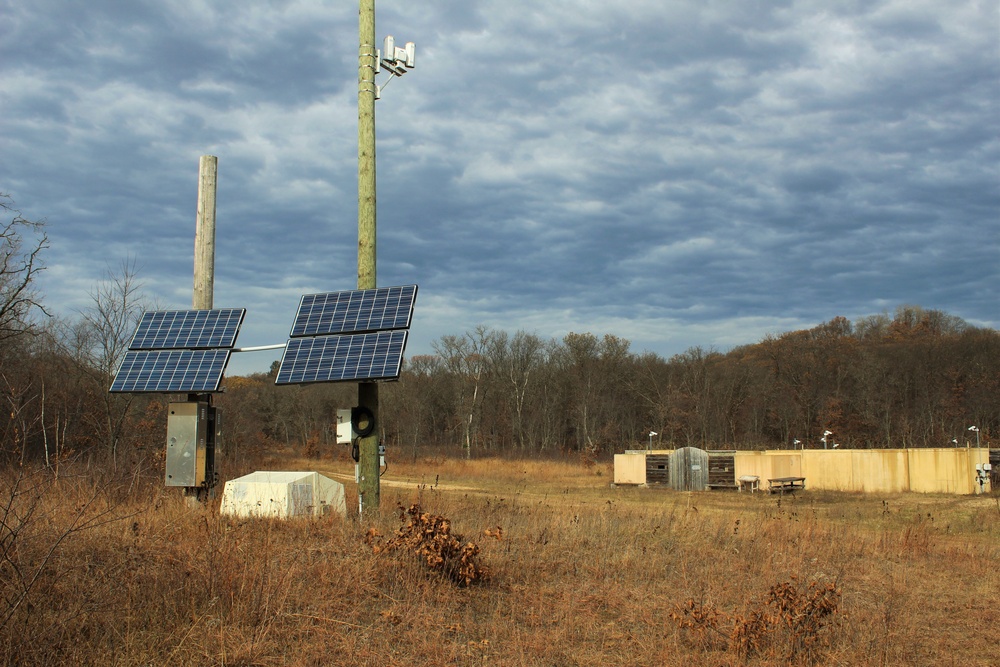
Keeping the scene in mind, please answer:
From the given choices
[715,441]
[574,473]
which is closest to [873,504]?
[574,473]

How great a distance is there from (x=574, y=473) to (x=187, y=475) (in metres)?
37.7

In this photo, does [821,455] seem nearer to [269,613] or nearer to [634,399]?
[269,613]

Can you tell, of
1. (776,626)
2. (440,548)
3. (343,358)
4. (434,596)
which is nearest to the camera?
(776,626)

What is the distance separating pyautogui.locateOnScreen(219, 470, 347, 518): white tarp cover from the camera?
10492mm

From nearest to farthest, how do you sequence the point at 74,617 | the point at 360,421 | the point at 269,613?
the point at 74,617 < the point at 269,613 < the point at 360,421

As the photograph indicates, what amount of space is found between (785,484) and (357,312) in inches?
1082

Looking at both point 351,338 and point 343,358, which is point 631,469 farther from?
point 343,358

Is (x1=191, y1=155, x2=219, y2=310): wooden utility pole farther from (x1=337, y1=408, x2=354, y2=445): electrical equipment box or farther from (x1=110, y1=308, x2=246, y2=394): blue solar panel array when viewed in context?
(x1=337, y1=408, x2=354, y2=445): electrical equipment box

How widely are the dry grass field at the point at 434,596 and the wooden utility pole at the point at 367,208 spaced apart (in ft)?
2.44

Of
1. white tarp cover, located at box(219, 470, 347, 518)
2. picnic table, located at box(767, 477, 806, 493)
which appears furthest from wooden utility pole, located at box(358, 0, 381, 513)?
picnic table, located at box(767, 477, 806, 493)

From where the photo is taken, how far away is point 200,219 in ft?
38.1

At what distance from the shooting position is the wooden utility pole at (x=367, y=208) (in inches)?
411

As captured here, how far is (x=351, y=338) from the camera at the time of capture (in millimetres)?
10648

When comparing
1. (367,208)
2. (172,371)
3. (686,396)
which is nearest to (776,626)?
(367,208)
